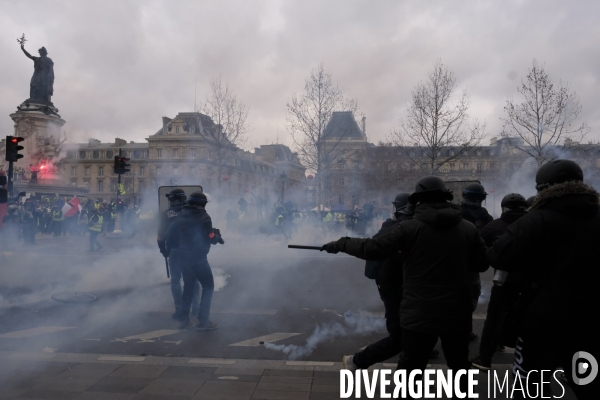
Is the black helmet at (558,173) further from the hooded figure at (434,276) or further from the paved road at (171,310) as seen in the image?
the paved road at (171,310)

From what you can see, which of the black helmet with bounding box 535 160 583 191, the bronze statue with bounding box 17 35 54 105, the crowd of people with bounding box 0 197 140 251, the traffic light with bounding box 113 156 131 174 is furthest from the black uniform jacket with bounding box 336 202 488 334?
the bronze statue with bounding box 17 35 54 105

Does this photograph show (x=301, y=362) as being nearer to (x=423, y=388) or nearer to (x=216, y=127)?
(x=423, y=388)

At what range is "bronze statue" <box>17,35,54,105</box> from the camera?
27047 mm

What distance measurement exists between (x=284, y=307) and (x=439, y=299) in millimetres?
4467

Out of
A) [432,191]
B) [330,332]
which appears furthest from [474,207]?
[432,191]

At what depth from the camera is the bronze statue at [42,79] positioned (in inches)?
1065

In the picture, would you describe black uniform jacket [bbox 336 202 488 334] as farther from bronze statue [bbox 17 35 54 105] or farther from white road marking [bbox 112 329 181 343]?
bronze statue [bbox 17 35 54 105]

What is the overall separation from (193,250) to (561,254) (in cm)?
445

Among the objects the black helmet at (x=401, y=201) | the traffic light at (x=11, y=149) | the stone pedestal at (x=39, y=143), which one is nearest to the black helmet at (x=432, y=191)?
the black helmet at (x=401, y=201)

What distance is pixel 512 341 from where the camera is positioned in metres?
2.49

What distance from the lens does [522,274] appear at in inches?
97.0

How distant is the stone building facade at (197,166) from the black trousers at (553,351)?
76.8 feet

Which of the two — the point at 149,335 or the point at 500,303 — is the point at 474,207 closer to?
the point at 500,303

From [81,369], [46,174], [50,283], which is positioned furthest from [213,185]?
[81,369]
